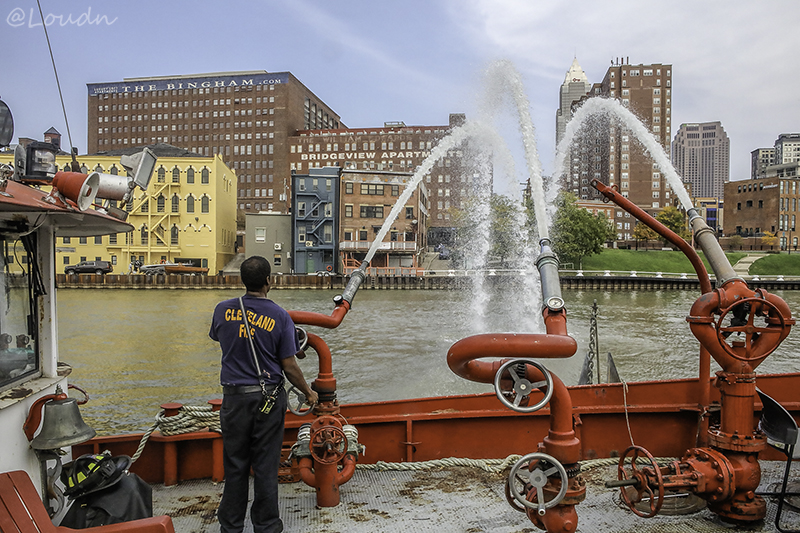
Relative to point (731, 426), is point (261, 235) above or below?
above

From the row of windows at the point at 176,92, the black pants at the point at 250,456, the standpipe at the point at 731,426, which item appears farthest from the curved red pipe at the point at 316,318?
the row of windows at the point at 176,92

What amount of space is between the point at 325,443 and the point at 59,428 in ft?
6.58

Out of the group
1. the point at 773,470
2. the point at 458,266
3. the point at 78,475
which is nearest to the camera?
the point at 78,475

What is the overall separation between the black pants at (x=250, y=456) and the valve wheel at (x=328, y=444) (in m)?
0.68

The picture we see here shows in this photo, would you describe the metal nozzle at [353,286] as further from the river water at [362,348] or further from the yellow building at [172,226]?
the yellow building at [172,226]

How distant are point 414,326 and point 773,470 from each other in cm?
2368

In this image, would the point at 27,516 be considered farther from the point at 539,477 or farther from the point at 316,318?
the point at 539,477

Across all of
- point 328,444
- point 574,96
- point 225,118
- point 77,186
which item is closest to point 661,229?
point 328,444

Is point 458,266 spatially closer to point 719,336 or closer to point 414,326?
point 414,326

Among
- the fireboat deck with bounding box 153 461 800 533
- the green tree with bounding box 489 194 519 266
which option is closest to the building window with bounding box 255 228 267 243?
the green tree with bounding box 489 194 519 266

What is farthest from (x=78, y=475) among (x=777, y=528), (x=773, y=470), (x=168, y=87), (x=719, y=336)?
(x=168, y=87)

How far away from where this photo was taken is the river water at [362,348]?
52.0ft

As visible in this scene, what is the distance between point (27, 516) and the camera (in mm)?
3189

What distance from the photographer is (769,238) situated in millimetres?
91688
